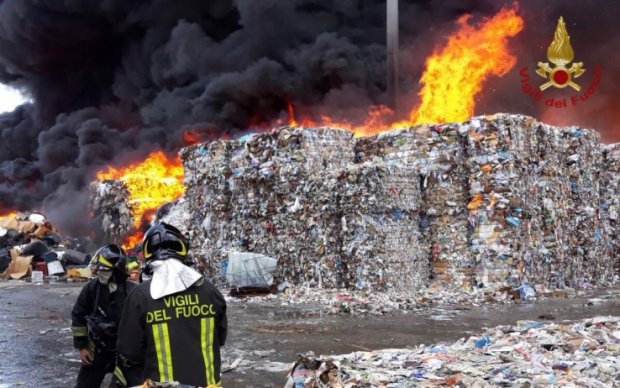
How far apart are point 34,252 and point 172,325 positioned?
16.4 metres

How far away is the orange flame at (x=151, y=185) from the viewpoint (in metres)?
19.4

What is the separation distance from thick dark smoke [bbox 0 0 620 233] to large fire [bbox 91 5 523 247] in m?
1.00

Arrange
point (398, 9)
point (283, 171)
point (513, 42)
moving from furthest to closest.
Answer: point (398, 9) → point (513, 42) → point (283, 171)

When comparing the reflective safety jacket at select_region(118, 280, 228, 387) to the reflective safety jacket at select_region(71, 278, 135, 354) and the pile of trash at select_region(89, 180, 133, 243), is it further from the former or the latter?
the pile of trash at select_region(89, 180, 133, 243)

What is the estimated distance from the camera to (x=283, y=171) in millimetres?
10742

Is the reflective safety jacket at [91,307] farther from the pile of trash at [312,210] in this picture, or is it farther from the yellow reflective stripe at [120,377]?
the pile of trash at [312,210]

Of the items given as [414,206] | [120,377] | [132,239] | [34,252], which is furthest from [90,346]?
[132,239]

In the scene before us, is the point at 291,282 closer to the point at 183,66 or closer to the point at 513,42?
the point at 513,42

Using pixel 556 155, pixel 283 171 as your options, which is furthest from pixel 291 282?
pixel 556 155

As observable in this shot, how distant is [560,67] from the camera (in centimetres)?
1980

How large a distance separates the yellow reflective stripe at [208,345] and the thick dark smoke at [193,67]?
20014 mm

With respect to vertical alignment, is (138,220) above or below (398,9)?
below

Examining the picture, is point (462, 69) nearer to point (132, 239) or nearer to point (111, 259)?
point (132, 239)

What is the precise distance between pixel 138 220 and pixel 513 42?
45.2 feet
